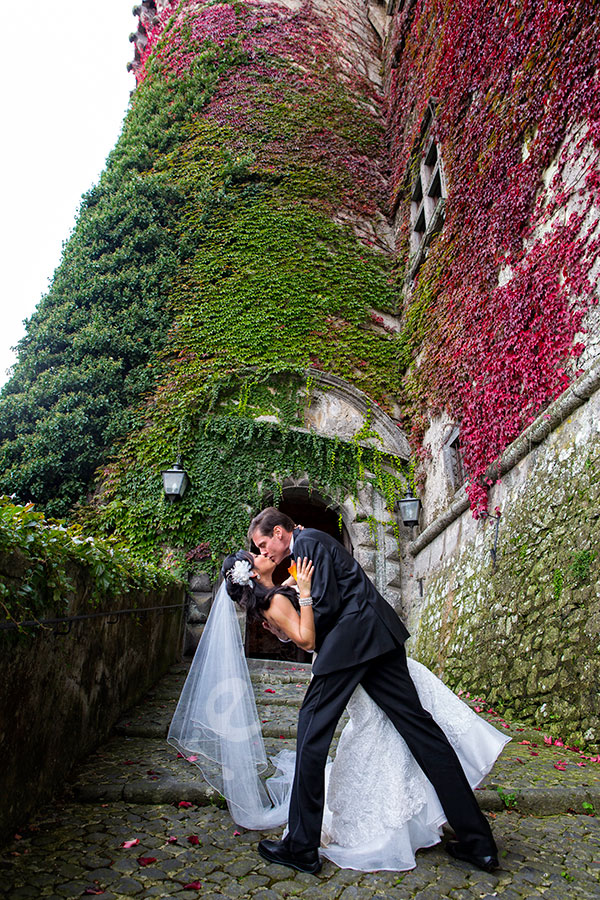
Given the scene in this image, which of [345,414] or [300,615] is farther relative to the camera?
[345,414]

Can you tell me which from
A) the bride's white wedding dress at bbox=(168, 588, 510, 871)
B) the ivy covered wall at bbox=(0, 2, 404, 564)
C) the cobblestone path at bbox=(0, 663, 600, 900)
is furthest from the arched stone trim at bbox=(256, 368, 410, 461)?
the bride's white wedding dress at bbox=(168, 588, 510, 871)

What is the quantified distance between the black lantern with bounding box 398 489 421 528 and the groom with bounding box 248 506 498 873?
5.28 metres

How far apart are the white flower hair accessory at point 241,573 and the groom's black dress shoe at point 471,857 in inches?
50.1

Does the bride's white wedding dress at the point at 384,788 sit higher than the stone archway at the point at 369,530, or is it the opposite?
the stone archway at the point at 369,530

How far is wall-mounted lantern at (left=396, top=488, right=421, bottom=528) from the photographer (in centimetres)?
754

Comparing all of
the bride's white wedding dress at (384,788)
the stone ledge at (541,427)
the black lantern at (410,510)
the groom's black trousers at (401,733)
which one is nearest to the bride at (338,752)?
the bride's white wedding dress at (384,788)

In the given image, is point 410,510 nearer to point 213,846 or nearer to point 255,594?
point 255,594

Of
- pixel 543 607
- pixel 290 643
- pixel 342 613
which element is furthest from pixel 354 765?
pixel 290 643

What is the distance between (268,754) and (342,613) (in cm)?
148

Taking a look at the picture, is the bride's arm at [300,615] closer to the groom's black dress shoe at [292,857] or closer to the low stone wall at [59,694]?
the groom's black dress shoe at [292,857]

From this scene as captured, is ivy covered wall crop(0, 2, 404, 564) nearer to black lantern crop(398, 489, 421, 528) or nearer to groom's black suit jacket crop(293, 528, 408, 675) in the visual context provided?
black lantern crop(398, 489, 421, 528)

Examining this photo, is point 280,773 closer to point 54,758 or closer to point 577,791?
point 54,758

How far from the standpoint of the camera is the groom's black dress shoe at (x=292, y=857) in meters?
2.04

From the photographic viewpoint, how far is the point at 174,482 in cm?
695
